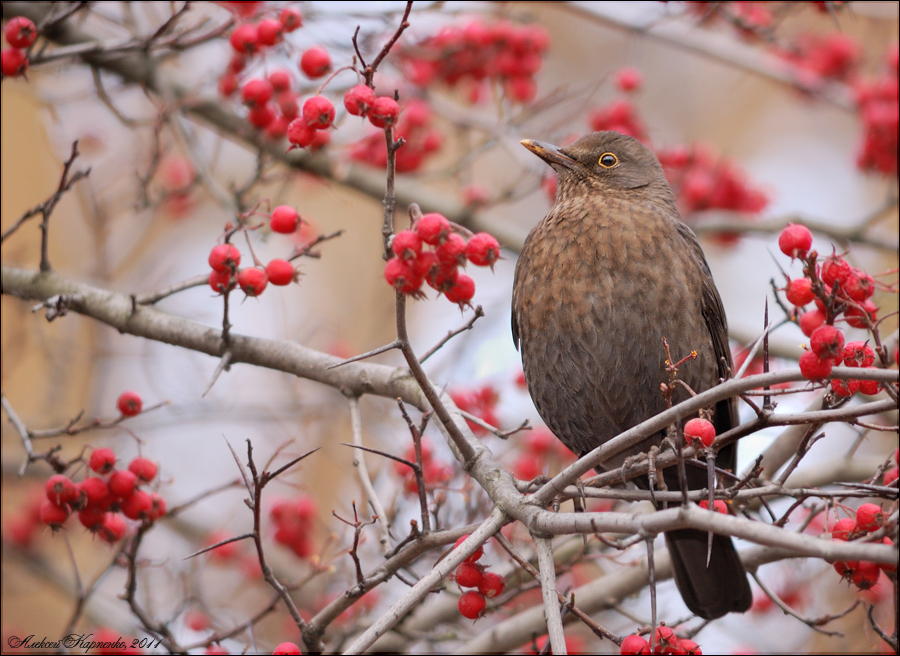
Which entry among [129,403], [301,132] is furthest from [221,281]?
[129,403]

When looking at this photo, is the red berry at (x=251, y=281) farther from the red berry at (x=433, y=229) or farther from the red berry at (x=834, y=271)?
the red berry at (x=834, y=271)

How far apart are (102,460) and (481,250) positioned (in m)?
1.56

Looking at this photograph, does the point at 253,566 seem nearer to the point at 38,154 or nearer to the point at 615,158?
the point at 615,158

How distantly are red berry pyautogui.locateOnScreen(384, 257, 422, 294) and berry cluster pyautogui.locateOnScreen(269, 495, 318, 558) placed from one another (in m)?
2.55

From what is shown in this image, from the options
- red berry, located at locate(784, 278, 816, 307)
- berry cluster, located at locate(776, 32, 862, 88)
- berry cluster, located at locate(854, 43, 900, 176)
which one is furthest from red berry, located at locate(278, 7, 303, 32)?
berry cluster, located at locate(776, 32, 862, 88)

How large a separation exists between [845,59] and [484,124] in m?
2.74

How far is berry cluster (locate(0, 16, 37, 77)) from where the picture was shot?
3.11 metres

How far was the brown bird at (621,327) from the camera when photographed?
3.26m

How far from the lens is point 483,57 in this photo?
16.2 feet

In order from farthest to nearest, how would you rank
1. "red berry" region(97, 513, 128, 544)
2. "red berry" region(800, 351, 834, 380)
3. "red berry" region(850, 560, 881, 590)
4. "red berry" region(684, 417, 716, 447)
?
1. "red berry" region(97, 513, 128, 544)
2. "red berry" region(850, 560, 881, 590)
3. "red berry" region(684, 417, 716, 447)
4. "red berry" region(800, 351, 834, 380)

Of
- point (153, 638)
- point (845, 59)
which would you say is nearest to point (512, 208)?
point (845, 59)

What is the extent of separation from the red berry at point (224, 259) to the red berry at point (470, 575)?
3.73 feet

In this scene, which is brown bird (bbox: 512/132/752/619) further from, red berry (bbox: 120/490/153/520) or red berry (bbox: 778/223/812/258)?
red berry (bbox: 120/490/153/520)

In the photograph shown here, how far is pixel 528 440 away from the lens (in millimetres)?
4797
